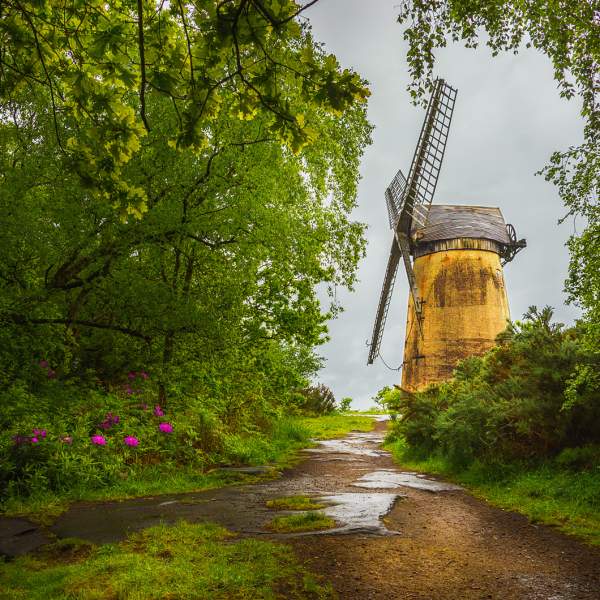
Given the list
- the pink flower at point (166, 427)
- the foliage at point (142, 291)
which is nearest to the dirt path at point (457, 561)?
the foliage at point (142, 291)

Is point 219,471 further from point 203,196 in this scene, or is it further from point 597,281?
point 597,281

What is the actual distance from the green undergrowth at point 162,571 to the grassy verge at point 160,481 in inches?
65.4

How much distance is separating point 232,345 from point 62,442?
3008mm

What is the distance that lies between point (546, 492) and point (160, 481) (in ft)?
20.1

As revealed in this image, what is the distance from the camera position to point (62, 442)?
7.54 m

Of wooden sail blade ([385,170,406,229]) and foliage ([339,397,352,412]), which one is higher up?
wooden sail blade ([385,170,406,229])

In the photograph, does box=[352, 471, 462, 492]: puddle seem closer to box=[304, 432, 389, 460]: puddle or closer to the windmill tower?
box=[304, 432, 389, 460]: puddle

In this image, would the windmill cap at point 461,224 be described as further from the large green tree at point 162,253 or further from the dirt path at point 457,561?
the dirt path at point 457,561

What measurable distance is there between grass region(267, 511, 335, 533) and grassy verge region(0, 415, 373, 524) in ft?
8.90

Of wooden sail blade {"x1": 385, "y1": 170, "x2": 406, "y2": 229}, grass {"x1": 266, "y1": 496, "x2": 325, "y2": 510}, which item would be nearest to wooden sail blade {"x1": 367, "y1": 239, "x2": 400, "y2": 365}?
wooden sail blade {"x1": 385, "y1": 170, "x2": 406, "y2": 229}

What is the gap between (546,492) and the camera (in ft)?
23.7

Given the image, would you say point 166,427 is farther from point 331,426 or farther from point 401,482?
point 331,426

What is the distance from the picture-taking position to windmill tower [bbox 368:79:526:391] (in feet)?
68.5

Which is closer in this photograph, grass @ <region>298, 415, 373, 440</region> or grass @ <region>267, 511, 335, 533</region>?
grass @ <region>267, 511, 335, 533</region>
